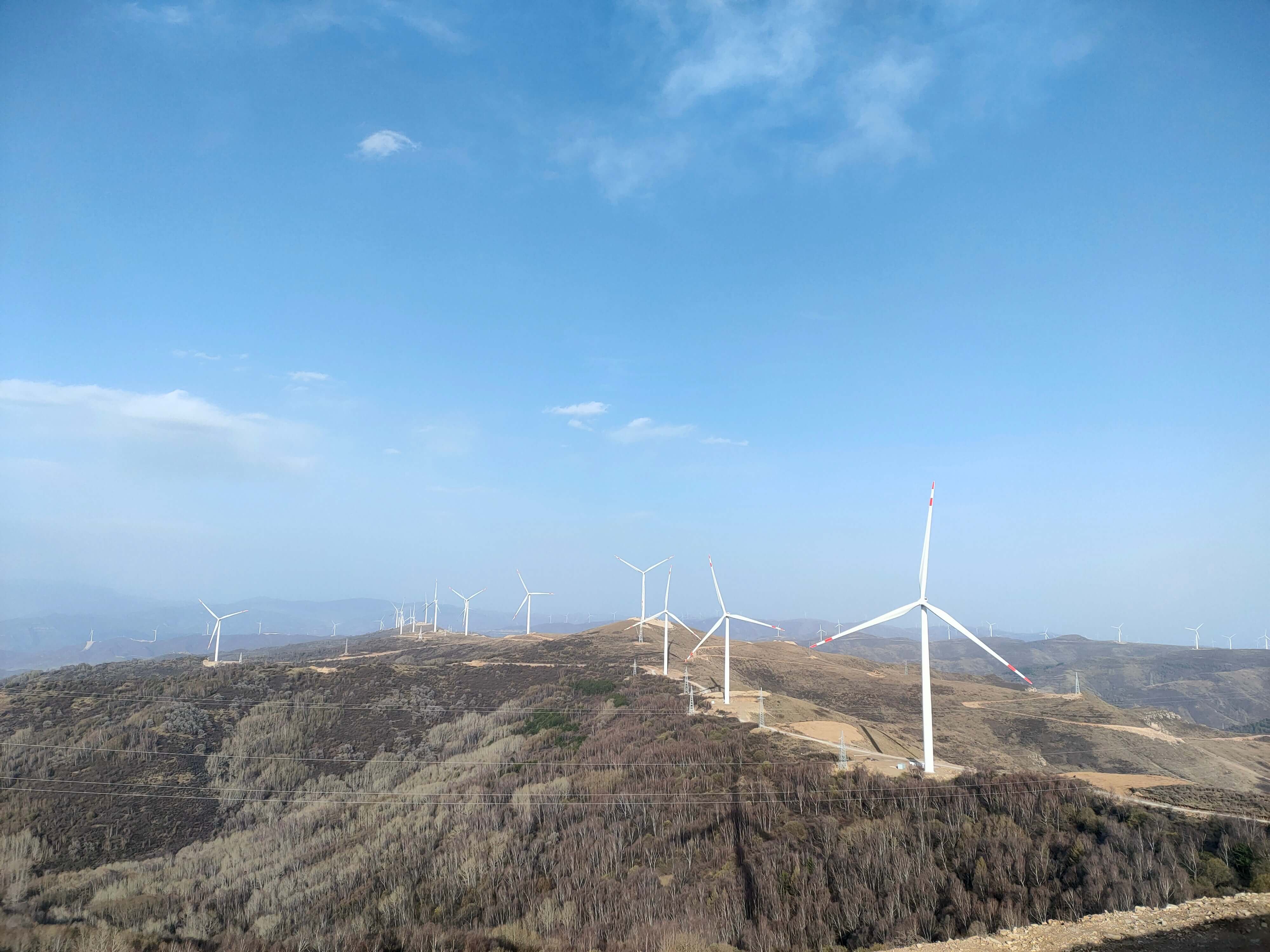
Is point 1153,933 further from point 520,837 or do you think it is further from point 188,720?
point 188,720

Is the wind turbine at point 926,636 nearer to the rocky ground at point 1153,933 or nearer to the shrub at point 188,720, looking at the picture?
the rocky ground at point 1153,933

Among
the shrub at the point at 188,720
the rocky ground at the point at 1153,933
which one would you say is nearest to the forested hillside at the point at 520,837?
the shrub at the point at 188,720

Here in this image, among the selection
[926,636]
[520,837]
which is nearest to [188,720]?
[520,837]

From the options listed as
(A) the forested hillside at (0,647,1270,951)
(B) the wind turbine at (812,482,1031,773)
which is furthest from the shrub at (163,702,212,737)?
(B) the wind turbine at (812,482,1031,773)

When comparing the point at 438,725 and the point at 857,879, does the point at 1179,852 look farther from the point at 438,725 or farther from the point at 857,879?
the point at 438,725

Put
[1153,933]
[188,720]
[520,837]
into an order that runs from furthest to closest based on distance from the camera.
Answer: [188,720]
[520,837]
[1153,933]

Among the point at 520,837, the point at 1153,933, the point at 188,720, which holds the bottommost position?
the point at 520,837

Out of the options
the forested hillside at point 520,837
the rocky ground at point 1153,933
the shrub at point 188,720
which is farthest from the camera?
the shrub at point 188,720
